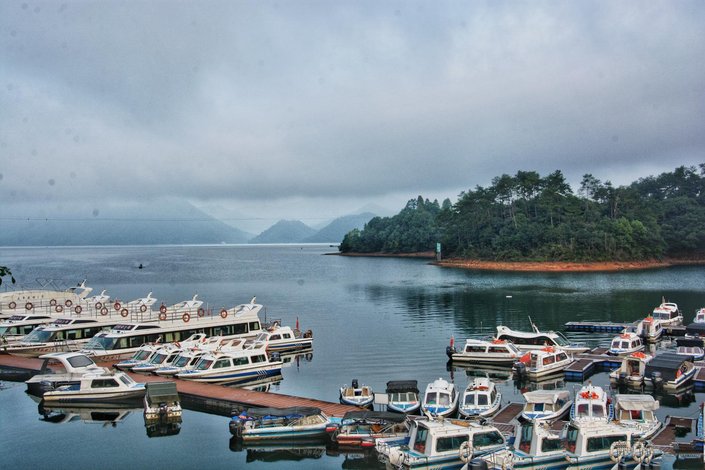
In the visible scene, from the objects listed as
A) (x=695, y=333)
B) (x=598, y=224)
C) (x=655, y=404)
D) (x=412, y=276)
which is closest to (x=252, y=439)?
(x=655, y=404)

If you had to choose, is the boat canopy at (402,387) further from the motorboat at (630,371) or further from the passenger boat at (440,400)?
the motorboat at (630,371)

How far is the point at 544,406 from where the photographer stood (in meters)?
32.5

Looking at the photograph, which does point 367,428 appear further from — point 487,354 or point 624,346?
point 624,346

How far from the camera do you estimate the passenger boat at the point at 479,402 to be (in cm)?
3312

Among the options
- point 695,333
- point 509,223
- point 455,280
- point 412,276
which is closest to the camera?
point 695,333

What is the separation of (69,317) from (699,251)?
18292 centimetres

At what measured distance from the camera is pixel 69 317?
2174 inches

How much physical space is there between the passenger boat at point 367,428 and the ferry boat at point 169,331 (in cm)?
2646

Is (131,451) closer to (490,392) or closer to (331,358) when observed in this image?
(490,392)

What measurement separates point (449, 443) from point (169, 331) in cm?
3463

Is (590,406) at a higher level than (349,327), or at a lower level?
higher

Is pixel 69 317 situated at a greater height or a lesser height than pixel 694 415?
greater

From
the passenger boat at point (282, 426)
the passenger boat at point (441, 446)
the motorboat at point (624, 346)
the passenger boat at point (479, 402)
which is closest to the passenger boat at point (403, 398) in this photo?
the passenger boat at point (479, 402)

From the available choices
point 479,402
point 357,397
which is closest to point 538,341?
point 479,402
